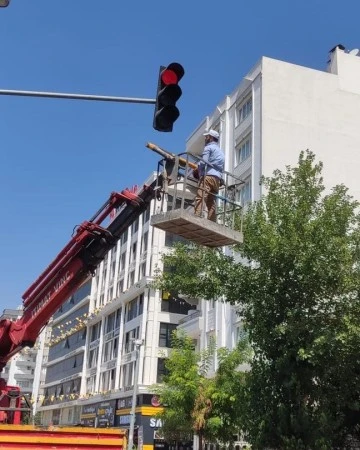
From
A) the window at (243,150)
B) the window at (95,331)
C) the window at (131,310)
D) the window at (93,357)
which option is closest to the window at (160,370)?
the window at (131,310)

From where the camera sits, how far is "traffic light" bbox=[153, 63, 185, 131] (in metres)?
9.03

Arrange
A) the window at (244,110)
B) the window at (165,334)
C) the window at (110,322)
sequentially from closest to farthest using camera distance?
the window at (244,110) → the window at (165,334) → the window at (110,322)

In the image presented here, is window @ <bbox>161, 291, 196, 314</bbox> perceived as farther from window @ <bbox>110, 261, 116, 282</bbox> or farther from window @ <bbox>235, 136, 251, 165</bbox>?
window @ <bbox>235, 136, 251, 165</bbox>

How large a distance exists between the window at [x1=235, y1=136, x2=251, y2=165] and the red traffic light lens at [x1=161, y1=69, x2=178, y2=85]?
85.3 feet

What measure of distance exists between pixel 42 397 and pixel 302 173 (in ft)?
215

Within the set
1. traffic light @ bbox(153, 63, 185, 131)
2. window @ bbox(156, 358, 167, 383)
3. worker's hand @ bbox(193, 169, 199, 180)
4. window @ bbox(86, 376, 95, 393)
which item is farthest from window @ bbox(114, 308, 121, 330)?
traffic light @ bbox(153, 63, 185, 131)

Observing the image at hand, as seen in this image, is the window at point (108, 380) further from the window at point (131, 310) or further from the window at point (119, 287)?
the window at point (119, 287)

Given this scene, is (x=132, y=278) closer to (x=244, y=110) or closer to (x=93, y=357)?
(x=93, y=357)

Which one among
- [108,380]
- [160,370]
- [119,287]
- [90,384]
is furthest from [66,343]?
[160,370]

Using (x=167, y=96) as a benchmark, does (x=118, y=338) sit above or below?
above

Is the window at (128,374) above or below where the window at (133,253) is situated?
below

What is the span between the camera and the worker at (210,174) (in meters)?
9.90

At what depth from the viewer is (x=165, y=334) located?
4494cm

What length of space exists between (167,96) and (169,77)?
293 mm
